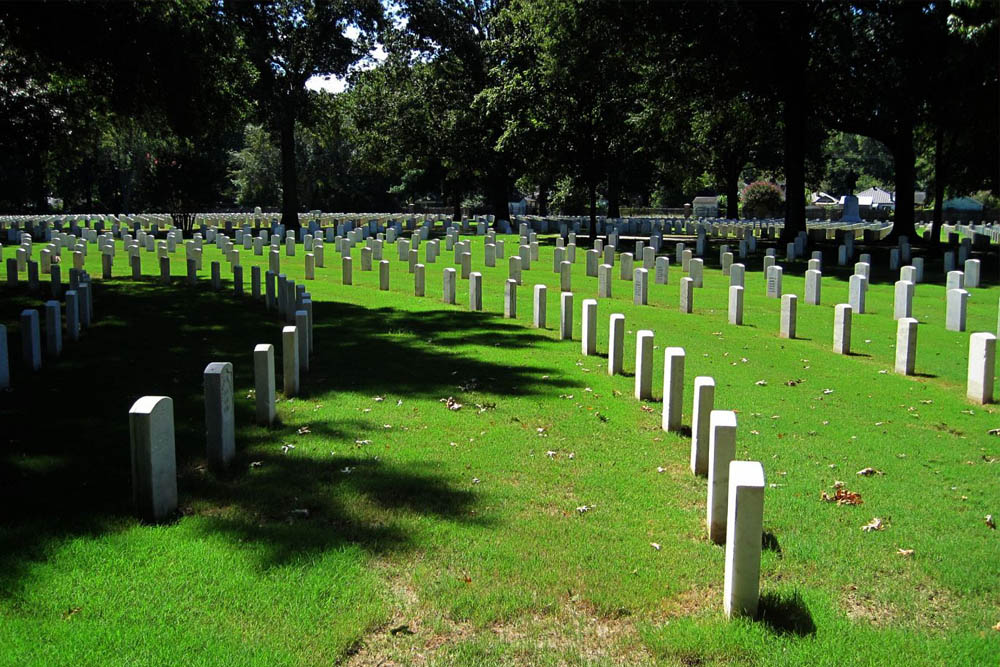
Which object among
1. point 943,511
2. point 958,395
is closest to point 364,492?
point 943,511

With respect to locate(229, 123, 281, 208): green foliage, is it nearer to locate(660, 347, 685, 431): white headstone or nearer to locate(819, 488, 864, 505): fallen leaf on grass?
locate(660, 347, 685, 431): white headstone

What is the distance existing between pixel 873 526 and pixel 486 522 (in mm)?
2575

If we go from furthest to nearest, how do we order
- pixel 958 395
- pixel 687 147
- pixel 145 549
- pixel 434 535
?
pixel 687 147
pixel 958 395
pixel 434 535
pixel 145 549

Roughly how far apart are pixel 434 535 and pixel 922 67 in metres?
28.9

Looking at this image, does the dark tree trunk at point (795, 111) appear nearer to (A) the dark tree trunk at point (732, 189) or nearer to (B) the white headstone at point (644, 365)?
(A) the dark tree trunk at point (732, 189)

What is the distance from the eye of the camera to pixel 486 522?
6129 millimetres

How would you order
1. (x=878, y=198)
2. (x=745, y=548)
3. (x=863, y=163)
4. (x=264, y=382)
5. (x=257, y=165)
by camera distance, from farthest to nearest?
1. (x=863, y=163)
2. (x=878, y=198)
3. (x=257, y=165)
4. (x=264, y=382)
5. (x=745, y=548)

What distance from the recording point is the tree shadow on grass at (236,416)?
5.94 metres

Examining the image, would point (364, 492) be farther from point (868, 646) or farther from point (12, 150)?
point (12, 150)

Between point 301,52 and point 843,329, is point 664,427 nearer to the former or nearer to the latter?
point 843,329

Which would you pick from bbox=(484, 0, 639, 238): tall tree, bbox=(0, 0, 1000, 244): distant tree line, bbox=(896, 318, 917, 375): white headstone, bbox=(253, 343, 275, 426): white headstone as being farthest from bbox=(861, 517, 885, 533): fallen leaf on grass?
bbox=(484, 0, 639, 238): tall tree

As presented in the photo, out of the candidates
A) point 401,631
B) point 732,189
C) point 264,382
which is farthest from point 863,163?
point 401,631

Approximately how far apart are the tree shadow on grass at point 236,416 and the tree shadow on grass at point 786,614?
6.94ft

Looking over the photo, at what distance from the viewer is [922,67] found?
29297 millimetres
